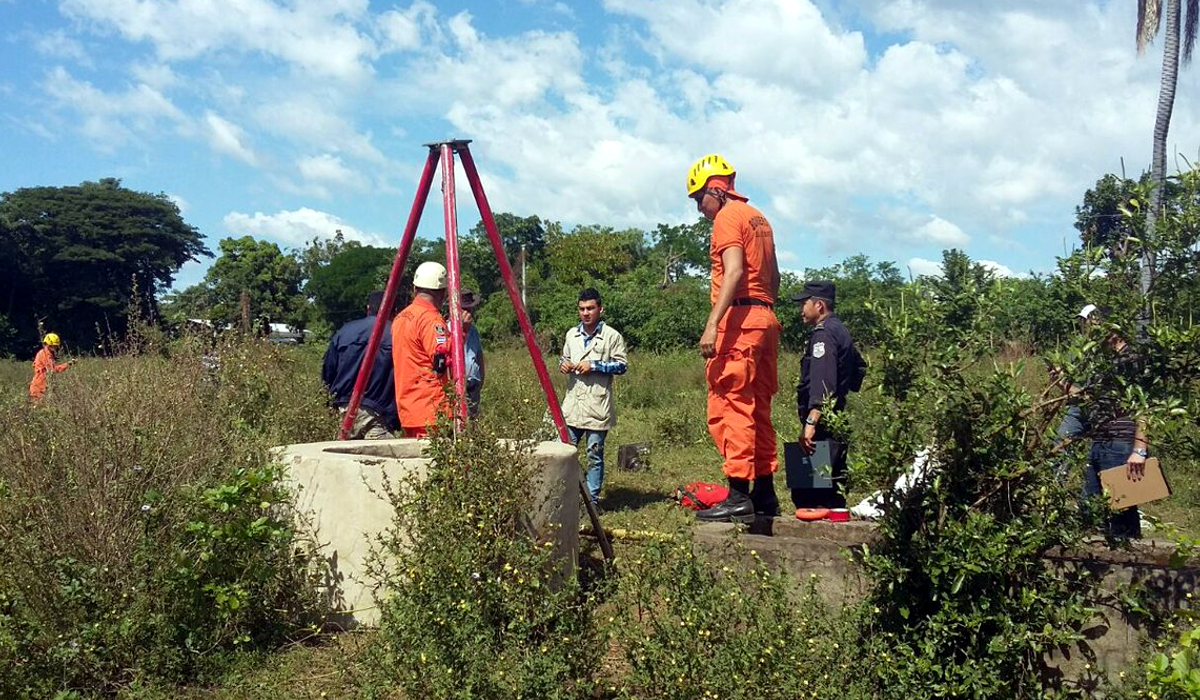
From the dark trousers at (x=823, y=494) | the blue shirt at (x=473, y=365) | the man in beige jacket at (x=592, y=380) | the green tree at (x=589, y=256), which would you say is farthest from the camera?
the green tree at (x=589, y=256)

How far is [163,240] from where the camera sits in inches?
2197

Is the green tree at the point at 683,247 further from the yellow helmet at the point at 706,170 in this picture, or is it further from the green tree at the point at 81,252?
the yellow helmet at the point at 706,170

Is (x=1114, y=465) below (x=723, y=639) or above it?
above

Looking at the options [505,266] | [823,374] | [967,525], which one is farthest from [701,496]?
[967,525]

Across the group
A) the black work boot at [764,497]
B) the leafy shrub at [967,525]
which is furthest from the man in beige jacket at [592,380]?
the leafy shrub at [967,525]

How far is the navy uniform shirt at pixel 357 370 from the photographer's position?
676 cm

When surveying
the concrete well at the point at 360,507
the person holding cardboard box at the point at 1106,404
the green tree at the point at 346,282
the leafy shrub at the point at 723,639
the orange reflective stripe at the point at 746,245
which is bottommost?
the leafy shrub at the point at 723,639

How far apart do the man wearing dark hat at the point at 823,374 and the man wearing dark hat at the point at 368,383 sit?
273 cm

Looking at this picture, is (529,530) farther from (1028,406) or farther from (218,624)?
(1028,406)

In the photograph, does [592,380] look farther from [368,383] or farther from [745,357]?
[745,357]

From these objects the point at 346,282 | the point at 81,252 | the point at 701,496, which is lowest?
the point at 701,496

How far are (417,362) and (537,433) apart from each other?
1.42m

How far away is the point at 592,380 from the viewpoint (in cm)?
755

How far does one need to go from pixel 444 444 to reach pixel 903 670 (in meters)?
2.05
